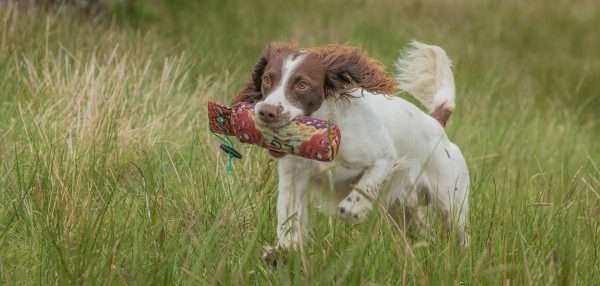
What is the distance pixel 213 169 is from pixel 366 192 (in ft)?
3.81

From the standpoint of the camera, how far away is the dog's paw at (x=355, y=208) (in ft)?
10.7

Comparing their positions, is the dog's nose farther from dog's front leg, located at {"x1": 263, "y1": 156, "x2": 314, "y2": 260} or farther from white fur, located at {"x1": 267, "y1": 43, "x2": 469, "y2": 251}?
dog's front leg, located at {"x1": 263, "y1": 156, "x2": 314, "y2": 260}

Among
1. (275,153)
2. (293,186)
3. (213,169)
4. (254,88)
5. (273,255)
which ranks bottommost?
(213,169)

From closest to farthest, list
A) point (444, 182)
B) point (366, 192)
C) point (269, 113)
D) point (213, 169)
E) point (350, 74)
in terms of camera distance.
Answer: point (269, 113)
point (366, 192)
point (350, 74)
point (444, 182)
point (213, 169)

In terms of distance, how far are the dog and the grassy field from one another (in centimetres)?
11

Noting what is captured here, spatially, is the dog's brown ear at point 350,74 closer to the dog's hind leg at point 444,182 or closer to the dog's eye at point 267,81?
the dog's eye at point 267,81

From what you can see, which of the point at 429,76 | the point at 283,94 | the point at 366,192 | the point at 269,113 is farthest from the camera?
the point at 429,76

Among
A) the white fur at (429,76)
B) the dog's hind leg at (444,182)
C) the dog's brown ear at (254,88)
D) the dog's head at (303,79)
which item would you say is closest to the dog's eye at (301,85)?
the dog's head at (303,79)

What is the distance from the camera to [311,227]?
3176 millimetres

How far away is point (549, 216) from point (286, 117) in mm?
1157

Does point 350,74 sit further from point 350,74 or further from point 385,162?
point 385,162

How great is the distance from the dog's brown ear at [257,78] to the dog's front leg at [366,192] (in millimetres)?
535

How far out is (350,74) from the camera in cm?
350

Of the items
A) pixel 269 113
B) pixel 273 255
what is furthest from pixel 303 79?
pixel 273 255
